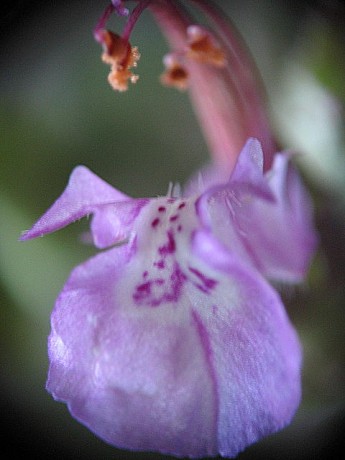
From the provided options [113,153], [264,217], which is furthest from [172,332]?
[113,153]

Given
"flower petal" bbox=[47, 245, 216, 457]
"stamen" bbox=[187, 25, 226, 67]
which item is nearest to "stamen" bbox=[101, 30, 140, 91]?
"stamen" bbox=[187, 25, 226, 67]

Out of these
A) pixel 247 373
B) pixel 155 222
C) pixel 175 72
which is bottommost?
pixel 247 373

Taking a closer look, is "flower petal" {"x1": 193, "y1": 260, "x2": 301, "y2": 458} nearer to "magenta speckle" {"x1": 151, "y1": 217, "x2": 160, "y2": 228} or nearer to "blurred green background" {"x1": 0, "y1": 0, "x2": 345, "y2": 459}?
"magenta speckle" {"x1": 151, "y1": 217, "x2": 160, "y2": 228}

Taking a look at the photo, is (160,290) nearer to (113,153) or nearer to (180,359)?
(180,359)

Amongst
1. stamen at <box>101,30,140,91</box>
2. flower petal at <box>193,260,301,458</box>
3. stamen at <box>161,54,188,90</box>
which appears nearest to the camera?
flower petal at <box>193,260,301,458</box>

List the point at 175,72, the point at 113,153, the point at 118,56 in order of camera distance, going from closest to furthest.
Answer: the point at 118,56 → the point at 175,72 → the point at 113,153

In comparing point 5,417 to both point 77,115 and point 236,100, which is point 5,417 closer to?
point 77,115

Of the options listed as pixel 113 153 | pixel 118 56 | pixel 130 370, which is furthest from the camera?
pixel 113 153
